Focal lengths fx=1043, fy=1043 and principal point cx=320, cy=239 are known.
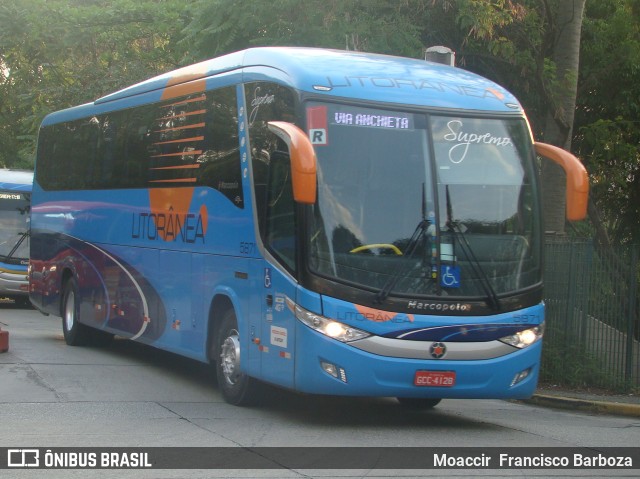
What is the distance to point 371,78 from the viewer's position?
10211mm

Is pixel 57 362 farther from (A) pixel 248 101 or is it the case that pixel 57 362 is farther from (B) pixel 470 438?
(B) pixel 470 438

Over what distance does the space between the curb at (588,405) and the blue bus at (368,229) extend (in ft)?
8.31

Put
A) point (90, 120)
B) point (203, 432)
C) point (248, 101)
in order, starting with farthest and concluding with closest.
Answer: point (90, 120), point (248, 101), point (203, 432)

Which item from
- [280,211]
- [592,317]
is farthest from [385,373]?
[592,317]

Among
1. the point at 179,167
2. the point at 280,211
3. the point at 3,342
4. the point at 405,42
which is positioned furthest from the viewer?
the point at 405,42

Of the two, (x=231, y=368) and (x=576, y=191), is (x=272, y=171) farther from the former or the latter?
(x=576, y=191)

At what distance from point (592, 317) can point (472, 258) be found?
5.31 metres

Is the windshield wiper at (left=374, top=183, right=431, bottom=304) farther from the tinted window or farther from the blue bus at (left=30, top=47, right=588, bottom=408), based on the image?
the tinted window

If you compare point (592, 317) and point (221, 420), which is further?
point (592, 317)

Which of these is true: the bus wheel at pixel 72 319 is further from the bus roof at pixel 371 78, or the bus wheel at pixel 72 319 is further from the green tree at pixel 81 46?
the green tree at pixel 81 46

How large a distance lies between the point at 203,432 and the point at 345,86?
350 centimetres

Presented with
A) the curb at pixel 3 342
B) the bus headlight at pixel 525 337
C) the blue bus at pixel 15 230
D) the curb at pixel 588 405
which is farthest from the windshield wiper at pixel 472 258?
the blue bus at pixel 15 230

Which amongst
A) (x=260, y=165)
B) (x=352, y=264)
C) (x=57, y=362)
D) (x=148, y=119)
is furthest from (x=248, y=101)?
(x=57, y=362)

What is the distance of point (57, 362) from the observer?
14500mm
